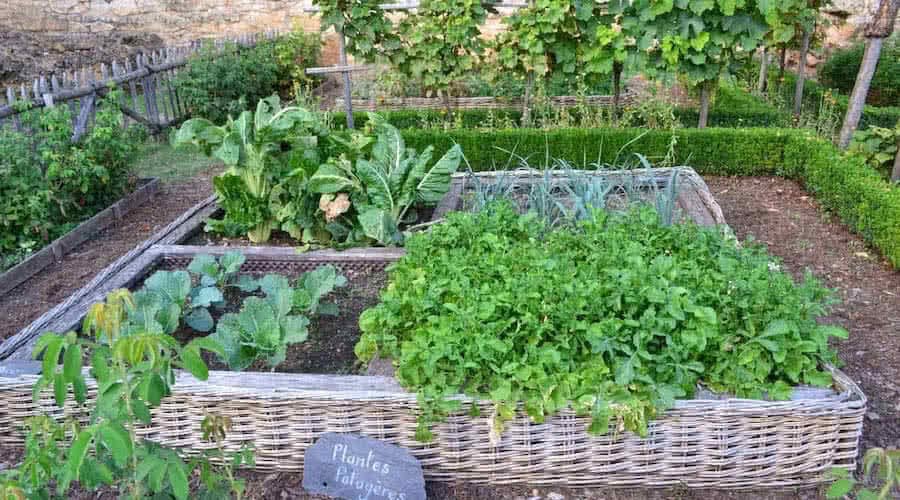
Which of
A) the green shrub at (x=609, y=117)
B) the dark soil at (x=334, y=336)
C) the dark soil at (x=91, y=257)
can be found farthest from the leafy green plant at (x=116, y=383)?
the green shrub at (x=609, y=117)

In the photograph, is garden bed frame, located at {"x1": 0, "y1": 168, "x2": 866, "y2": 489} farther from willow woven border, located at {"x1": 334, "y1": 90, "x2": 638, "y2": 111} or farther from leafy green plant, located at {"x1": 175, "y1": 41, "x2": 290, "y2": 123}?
leafy green plant, located at {"x1": 175, "y1": 41, "x2": 290, "y2": 123}

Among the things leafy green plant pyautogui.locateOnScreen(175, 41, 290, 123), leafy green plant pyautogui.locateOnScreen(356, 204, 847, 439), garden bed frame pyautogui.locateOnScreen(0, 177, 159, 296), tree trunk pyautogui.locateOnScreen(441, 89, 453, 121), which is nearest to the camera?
leafy green plant pyautogui.locateOnScreen(356, 204, 847, 439)

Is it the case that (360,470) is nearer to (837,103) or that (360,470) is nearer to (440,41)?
(440,41)

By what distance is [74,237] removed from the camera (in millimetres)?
5203

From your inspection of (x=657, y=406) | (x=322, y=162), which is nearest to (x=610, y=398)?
(x=657, y=406)

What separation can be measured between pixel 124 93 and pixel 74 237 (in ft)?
12.2

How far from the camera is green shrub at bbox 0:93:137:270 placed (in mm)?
4957

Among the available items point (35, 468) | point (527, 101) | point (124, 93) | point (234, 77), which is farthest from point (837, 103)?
point (35, 468)

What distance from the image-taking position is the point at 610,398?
243cm

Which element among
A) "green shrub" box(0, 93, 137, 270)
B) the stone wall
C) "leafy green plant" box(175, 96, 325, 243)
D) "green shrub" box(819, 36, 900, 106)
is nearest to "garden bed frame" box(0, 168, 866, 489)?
"leafy green plant" box(175, 96, 325, 243)

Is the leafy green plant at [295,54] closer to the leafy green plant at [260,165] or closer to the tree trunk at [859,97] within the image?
the leafy green plant at [260,165]

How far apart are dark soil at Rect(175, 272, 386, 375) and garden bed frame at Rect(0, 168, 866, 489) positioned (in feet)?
1.41

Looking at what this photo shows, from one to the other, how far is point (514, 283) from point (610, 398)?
0.58 metres

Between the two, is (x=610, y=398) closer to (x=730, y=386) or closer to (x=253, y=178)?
(x=730, y=386)
